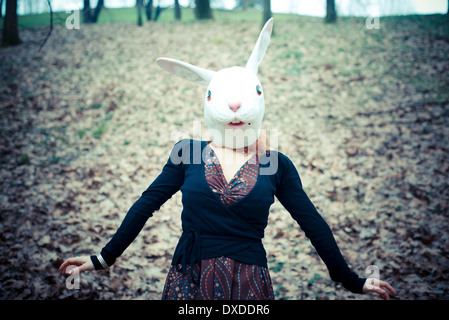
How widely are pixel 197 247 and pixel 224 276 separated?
0.22 m

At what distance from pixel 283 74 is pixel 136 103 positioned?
411 centimetres

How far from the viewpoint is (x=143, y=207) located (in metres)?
1.90

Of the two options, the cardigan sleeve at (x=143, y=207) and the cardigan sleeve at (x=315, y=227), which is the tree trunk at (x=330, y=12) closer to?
the cardigan sleeve at (x=315, y=227)

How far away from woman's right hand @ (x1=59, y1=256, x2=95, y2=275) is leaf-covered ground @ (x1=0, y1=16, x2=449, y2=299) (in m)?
2.10

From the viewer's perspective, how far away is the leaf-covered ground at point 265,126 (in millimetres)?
3979

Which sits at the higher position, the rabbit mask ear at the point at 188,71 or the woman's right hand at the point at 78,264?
Answer: the rabbit mask ear at the point at 188,71

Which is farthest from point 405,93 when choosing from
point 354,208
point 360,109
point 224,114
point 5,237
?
point 5,237

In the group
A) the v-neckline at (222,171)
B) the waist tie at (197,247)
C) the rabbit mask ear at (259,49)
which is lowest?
the waist tie at (197,247)

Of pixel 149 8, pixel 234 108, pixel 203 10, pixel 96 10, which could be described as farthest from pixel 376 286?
pixel 96 10

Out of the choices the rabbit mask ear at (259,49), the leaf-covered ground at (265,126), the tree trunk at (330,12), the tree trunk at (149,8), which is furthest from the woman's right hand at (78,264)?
the tree trunk at (149,8)

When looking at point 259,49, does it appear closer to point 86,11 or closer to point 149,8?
point 86,11

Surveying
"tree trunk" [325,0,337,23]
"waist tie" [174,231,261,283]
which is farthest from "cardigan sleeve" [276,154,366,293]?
"tree trunk" [325,0,337,23]

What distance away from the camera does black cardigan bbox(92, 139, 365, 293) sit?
1.72 m

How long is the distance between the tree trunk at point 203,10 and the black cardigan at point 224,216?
14.4 m
